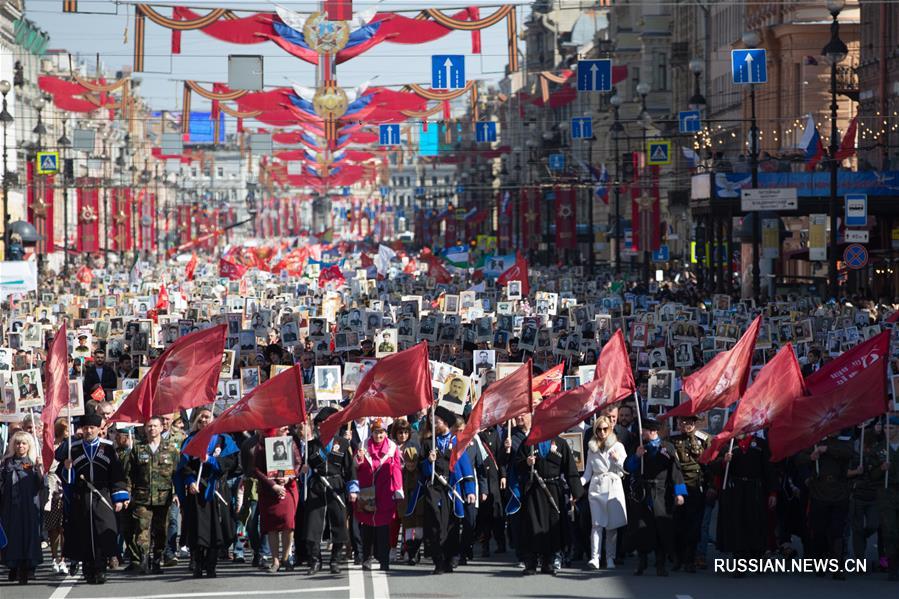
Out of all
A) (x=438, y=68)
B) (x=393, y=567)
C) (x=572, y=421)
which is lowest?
(x=393, y=567)

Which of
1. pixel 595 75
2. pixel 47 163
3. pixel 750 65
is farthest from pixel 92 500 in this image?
pixel 47 163

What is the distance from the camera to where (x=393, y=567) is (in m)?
16.9

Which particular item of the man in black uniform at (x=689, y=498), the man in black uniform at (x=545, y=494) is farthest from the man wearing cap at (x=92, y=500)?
the man in black uniform at (x=689, y=498)

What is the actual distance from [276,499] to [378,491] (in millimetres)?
875

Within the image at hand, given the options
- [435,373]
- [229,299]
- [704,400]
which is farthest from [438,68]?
[704,400]

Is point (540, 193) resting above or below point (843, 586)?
above

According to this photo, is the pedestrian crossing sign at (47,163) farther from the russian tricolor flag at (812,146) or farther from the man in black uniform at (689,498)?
the man in black uniform at (689,498)

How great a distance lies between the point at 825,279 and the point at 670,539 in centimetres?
3608

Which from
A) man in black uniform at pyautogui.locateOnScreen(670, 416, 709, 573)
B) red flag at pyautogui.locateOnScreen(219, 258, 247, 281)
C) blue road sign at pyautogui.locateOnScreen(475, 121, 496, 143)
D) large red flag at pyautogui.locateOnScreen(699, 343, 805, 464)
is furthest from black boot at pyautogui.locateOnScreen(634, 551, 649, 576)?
blue road sign at pyautogui.locateOnScreen(475, 121, 496, 143)

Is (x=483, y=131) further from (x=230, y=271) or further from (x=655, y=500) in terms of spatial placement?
(x=655, y=500)

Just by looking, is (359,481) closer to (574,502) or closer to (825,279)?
(574,502)

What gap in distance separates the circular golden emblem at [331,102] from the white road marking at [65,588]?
32.2 metres

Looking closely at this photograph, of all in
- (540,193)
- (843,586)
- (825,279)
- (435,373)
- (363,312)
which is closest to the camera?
(843,586)

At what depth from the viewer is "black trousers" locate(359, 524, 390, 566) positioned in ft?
54.4
